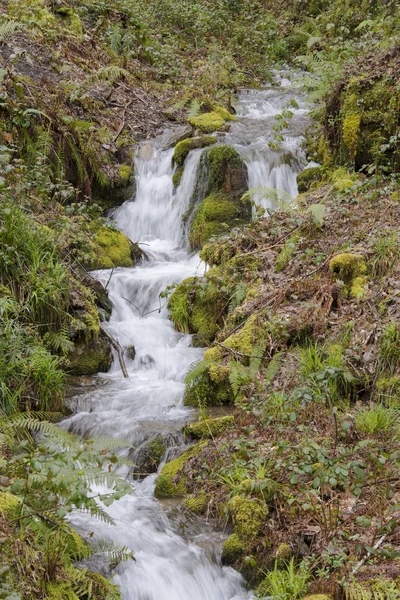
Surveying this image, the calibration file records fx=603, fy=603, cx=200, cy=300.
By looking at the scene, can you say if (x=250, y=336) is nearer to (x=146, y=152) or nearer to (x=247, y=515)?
(x=247, y=515)

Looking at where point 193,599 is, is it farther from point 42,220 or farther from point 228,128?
point 228,128

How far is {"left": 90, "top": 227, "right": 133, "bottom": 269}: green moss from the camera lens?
29.8 feet

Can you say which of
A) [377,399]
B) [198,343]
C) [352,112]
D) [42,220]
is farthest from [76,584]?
[352,112]

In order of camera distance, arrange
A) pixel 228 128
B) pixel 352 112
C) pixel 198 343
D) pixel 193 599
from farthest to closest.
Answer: pixel 228 128 → pixel 352 112 → pixel 198 343 → pixel 193 599

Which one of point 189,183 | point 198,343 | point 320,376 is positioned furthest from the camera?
point 189,183

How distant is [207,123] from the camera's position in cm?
1214

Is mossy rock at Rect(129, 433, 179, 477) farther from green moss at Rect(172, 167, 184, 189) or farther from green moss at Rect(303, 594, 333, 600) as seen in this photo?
green moss at Rect(172, 167, 184, 189)

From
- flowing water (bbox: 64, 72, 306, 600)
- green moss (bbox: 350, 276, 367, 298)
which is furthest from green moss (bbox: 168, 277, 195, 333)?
green moss (bbox: 350, 276, 367, 298)

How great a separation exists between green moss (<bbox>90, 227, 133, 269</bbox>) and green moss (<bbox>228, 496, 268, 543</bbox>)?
5290mm

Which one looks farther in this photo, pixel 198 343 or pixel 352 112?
pixel 352 112

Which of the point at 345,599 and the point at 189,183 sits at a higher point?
the point at 189,183

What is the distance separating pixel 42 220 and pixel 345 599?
Answer: 19.2 feet

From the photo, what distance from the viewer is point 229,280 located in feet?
25.2

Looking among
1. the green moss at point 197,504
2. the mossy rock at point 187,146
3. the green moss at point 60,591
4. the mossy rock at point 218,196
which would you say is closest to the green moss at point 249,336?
the green moss at point 197,504
